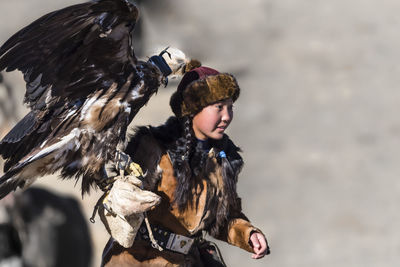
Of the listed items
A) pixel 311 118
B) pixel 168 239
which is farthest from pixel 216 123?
pixel 311 118

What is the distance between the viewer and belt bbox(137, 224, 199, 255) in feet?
10.1

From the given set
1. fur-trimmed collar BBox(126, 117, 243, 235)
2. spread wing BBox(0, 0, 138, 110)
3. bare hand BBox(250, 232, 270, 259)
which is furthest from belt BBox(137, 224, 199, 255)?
spread wing BBox(0, 0, 138, 110)

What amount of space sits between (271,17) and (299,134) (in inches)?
30.1

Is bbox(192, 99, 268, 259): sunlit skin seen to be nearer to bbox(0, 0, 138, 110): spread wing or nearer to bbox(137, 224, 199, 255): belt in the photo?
bbox(137, 224, 199, 255): belt

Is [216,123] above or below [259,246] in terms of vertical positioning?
above

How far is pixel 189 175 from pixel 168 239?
260 mm

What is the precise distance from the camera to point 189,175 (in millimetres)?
3076

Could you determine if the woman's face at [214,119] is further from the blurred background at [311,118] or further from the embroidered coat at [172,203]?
the blurred background at [311,118]

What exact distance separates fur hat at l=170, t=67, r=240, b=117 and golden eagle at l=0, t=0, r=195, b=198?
0.69 feet

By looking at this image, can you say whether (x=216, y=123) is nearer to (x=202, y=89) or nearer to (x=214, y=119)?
(x=214, y=119)

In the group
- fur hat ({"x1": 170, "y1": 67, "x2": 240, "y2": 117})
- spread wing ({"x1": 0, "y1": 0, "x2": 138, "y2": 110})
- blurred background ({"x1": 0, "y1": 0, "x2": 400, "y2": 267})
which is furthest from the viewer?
blurred background ({"x1": 0, "y1": 0, "x2": 400, "y2": 267})

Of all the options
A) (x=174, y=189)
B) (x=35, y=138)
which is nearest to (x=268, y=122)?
(x=174, y=189)

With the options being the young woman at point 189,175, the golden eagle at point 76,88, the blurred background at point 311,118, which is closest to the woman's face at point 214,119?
the young woman at point 189,175

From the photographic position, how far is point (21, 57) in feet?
9.08
